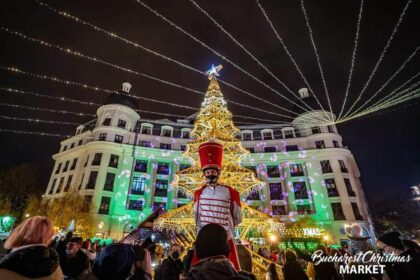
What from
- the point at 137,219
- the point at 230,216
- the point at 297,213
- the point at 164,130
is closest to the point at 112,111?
the point at 164,130

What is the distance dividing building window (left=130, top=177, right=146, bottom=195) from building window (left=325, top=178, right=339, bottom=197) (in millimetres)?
26356

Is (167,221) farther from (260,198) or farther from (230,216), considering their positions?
(260,198)

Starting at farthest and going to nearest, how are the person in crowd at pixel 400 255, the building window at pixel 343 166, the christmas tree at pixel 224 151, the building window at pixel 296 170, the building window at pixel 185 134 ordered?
the building window at pixel 185 134 < the building window at pixel 296 170 < the building window at pixel 343 166 < the christmas tree at pixel 224 151 < the person in crowd at pixel 400 255

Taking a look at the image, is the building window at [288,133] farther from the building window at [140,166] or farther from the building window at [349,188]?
the building window at [140,166]

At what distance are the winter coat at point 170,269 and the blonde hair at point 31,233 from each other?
7.42 feet

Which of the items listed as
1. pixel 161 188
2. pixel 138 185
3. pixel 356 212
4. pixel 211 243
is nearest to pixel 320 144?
pixel 356 212

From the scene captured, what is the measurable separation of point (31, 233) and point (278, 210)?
3350 centimetres

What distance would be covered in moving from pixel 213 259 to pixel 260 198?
33629mm

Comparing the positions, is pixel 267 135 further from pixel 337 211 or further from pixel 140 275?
pixel 140 275

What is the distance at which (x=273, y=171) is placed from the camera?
35.6 metres

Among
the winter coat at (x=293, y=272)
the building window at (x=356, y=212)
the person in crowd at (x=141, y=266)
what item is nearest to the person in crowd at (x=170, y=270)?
the person in crowd at (x=141, y=266)

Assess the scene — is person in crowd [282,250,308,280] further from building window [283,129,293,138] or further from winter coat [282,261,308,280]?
building window [283,129,293,138]

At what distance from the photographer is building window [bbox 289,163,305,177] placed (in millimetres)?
34656

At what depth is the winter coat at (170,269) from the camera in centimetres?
406
